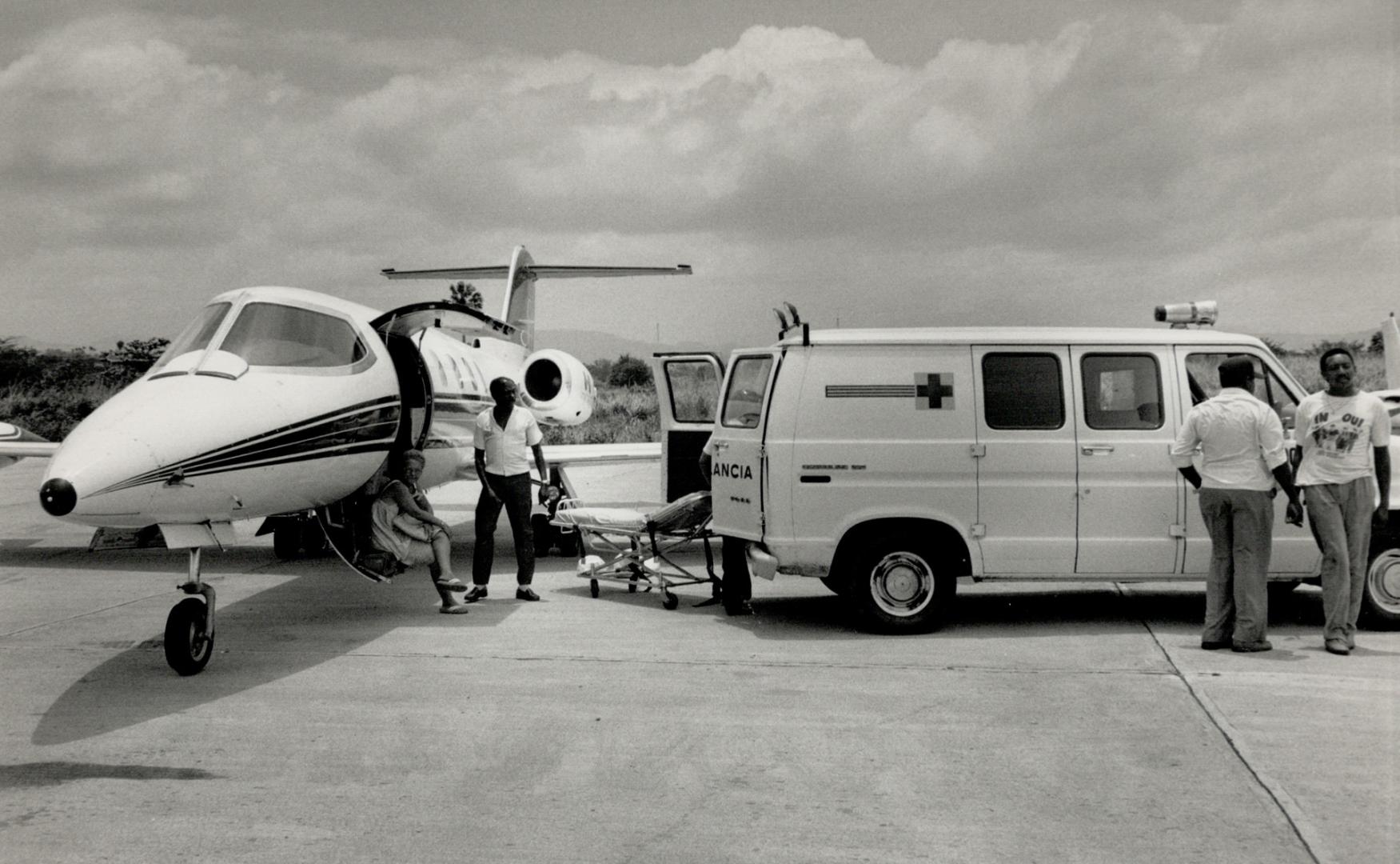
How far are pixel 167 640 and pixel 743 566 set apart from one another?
3900 millimetres

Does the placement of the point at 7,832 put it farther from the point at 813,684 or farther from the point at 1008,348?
the point at 1008,348

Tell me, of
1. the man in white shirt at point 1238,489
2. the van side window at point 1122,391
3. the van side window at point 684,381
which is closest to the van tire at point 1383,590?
the man in white shirt at point 1238,489

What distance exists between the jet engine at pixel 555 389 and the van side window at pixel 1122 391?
8039 millimetres

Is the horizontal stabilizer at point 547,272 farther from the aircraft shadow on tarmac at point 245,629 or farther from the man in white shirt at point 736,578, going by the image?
the man in white shirt at point 736,578

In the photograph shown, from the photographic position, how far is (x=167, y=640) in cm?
668

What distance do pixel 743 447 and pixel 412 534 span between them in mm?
2557

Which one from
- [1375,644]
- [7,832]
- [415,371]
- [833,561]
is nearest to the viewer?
[7,832]

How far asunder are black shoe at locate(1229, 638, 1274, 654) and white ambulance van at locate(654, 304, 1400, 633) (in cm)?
72

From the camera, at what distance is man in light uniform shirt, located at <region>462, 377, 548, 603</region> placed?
928 cm

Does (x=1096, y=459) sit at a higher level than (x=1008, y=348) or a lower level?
lower

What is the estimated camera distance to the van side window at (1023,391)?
7746 millimetres

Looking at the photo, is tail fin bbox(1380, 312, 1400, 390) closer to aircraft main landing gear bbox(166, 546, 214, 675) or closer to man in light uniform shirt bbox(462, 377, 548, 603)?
man in light uniform shirt bbox(462, 377, 548, 603)

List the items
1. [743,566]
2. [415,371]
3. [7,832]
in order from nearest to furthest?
[7,832] → [743,566] → [415,371]

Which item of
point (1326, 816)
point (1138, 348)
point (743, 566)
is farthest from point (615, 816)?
point (1138, 348)
